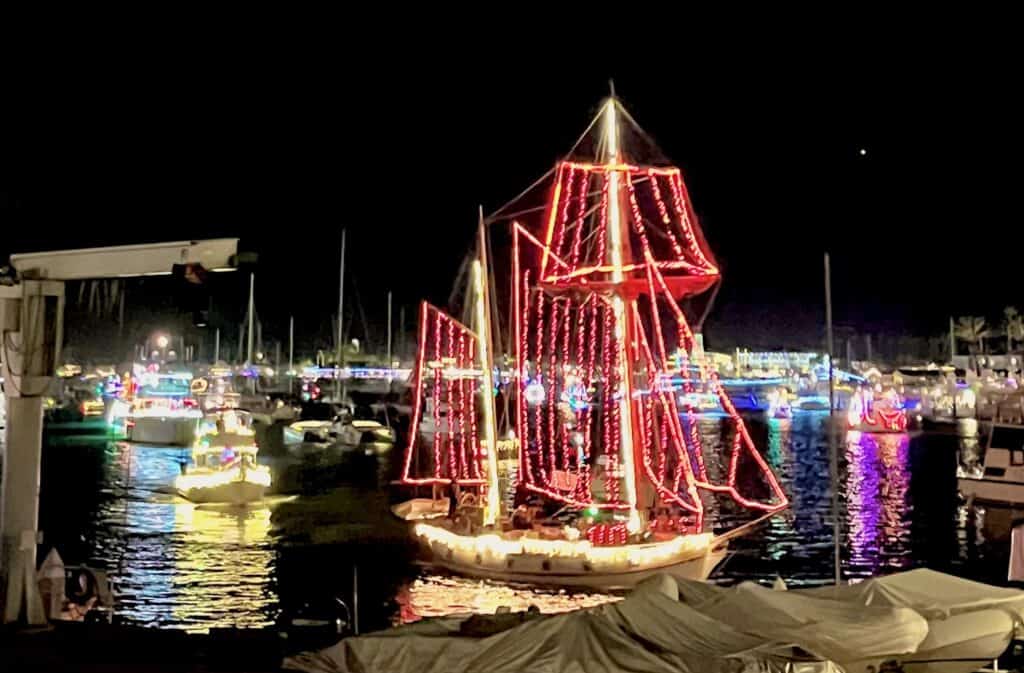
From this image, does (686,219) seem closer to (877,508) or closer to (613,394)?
(613,394)

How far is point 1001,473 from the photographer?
48406mm

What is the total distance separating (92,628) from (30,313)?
4.58 m

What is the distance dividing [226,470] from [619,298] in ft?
76.8

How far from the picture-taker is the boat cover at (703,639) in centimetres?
1034

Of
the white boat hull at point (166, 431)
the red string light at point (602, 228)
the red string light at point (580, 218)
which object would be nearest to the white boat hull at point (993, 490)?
the red string light at point (580, 218)

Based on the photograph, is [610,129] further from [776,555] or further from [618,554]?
[776,555]

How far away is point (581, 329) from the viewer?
3120cm

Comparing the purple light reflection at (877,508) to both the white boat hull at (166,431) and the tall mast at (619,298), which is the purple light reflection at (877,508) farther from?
the white boat hull at (166,431)

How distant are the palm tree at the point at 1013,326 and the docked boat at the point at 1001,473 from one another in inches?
4750

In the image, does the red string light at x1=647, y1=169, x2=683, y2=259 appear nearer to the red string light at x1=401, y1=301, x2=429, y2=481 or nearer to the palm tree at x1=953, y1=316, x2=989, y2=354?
the red string light at x1=401, y1=301, x2=429, y2=481

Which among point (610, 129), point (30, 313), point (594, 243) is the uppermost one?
point (610, 129)

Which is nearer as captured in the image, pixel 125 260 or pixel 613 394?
pixel 125 260

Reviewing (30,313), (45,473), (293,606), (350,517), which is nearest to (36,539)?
(30,313)

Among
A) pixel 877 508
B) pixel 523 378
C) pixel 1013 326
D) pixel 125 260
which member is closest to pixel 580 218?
pixel 523 378
